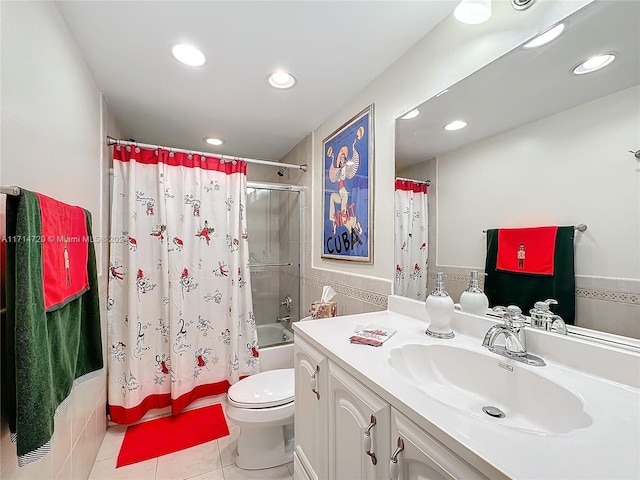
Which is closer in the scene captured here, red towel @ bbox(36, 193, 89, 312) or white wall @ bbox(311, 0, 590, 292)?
red towel @ bbox(36, 193, 89, 312)

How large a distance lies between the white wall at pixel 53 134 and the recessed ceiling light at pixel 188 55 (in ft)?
1.41

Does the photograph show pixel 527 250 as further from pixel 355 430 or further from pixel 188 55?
pixel 188 55

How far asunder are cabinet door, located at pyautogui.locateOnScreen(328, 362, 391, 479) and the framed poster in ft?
2.83

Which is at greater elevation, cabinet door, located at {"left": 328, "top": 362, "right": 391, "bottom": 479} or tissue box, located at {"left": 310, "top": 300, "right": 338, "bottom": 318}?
tissue box, located at {"left": 310, "top": 300, "right": 338, "bottom": 318}

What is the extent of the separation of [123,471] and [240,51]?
2329 millimetres

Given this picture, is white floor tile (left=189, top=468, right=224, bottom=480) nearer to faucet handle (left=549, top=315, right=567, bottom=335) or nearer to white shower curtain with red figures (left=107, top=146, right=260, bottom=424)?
white shower curtain with red figures (left=107, top=146, right=260, bottom=424)

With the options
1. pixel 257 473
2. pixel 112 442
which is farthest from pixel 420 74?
pixel 112 442

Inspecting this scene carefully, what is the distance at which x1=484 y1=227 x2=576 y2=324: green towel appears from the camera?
86cm

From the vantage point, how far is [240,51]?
139cm

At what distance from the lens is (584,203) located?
→ 2.69ft

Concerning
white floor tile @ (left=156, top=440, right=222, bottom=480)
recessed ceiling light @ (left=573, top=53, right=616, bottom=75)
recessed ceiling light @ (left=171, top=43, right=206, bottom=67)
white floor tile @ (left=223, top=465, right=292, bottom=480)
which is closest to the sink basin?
recessed ceiling light @ (left=573, top=53, right=616, bottom=75)

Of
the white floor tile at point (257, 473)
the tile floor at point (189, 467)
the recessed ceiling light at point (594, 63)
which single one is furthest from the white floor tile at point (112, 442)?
the recessed ceiling light at point (594, 63)

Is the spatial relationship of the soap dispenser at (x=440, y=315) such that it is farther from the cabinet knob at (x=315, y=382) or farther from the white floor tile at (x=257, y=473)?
the white floor tile at (x=257, y=473)

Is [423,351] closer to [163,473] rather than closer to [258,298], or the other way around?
[163,473]
